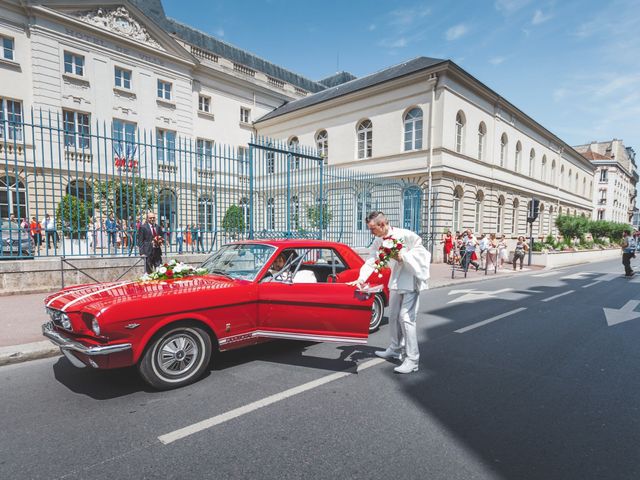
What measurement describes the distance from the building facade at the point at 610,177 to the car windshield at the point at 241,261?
72248mm

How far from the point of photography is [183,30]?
98.8 feet

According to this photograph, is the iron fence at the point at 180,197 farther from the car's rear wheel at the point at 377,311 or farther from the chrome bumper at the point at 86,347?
the car's rear wheel at the point at 377,311

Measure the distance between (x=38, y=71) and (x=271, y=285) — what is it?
23361mm

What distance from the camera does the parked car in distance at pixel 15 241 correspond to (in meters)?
7.45

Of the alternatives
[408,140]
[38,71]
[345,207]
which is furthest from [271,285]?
[38,71]

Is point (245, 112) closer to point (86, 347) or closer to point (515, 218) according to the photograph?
point (515, 218)

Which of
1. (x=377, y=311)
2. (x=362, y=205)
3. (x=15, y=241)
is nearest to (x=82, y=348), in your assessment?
(x=377, y=311)

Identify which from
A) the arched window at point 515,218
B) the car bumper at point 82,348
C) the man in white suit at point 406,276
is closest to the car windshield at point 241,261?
the man in white suit at point 406,276

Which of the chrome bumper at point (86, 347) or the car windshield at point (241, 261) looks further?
the car windshield at point (241, 261)

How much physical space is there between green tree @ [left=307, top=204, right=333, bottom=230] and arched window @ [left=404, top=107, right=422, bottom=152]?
10.4m

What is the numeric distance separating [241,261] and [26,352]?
2898 millimetres

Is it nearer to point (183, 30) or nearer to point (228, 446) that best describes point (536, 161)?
point (183, 30)

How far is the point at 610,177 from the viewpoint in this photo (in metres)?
64.2

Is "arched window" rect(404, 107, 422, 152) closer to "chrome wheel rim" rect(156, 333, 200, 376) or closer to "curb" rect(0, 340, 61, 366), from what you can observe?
"chrome wheel rim" rect(156, 333, 200, 376)
